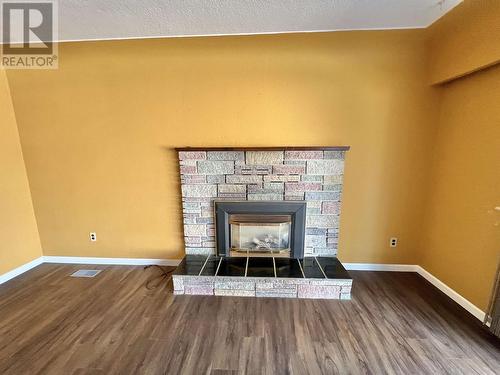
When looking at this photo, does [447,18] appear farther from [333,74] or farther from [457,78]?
[333,74]

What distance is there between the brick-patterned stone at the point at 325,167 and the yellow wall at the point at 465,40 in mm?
1212

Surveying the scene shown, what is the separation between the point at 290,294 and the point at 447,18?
2883 mm

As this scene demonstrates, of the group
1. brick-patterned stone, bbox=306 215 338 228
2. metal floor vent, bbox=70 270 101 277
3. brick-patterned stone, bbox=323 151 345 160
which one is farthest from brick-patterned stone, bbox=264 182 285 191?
metal floor vent, bbox=70 270 101 277

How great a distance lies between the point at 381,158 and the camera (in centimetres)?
245

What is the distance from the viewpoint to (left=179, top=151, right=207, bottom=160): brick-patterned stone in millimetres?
2451

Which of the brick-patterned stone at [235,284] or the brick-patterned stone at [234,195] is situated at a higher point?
the brick-patterned stone at [234,195]

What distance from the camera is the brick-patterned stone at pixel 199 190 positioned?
2.51m

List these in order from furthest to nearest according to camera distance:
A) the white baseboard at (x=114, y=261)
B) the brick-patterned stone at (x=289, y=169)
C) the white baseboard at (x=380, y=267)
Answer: the white baseboard at (x=114, y=261)
the white baseboard at (x=380, y=267)
the brick-patterned stone at (x=289, y=169)

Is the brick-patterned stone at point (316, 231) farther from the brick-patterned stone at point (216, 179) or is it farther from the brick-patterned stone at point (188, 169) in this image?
the brick-patterned stone at point (188, 169)

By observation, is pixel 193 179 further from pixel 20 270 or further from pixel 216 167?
pixel 20 270

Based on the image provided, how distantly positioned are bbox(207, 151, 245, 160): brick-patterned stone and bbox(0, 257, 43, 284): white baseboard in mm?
2622
